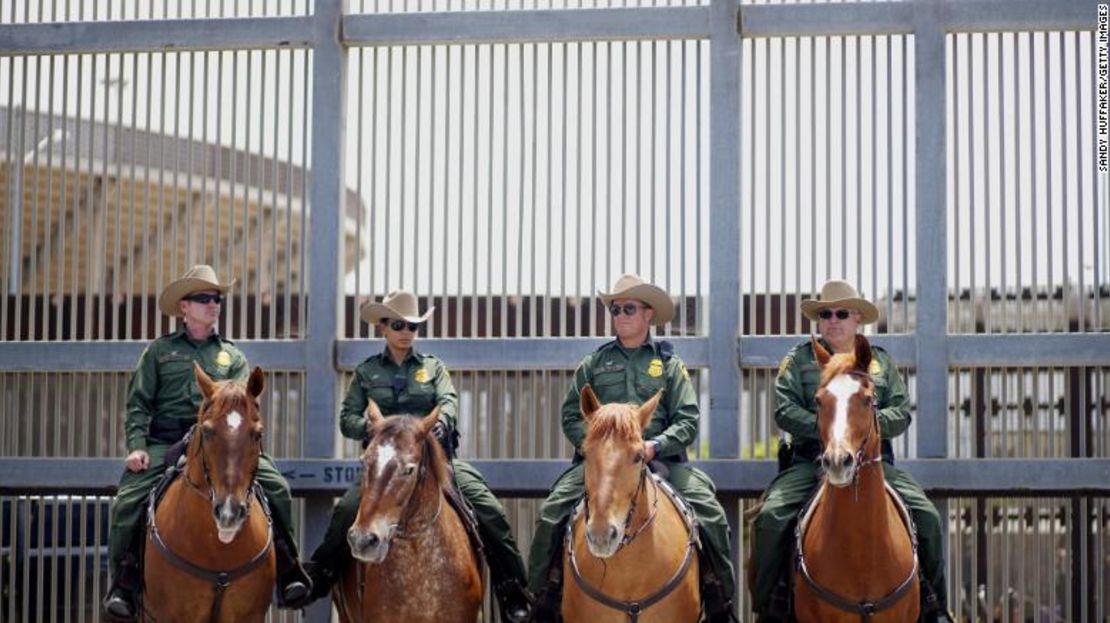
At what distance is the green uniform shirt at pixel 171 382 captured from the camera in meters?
9.62

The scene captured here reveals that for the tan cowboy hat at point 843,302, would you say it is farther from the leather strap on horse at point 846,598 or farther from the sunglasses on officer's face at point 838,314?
the leather strap on horse at point 846,598

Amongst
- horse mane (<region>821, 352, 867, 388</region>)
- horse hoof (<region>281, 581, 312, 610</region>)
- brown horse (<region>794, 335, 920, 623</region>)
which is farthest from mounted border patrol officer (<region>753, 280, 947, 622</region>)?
horse hoof (<region>281, 581, 312, 610</region>)

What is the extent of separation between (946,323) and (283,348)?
4.79m

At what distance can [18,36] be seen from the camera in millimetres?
11375

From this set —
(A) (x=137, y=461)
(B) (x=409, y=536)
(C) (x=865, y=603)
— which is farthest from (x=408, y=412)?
(C) (x=865, y=603)

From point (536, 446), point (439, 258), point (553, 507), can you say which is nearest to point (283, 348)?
point (439, 258)

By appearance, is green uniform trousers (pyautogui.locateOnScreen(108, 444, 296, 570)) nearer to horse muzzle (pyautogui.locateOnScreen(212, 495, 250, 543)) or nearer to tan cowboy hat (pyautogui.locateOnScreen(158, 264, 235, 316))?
tan cowboy hat (pyautogui.locateOnScreen(158, 264, 235, 316))

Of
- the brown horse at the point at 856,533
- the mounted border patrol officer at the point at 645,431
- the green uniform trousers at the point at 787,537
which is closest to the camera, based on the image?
the brown horse at the point at 856,533

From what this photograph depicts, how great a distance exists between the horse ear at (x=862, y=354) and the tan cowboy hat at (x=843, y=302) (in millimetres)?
1328

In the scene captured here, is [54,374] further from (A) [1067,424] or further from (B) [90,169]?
(A) [1067,424]

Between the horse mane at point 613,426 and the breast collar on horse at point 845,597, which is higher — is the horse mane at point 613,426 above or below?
above

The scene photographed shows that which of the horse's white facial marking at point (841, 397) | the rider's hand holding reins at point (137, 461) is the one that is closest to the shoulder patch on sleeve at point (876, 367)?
the horse's white facial marking at point (841, 397)

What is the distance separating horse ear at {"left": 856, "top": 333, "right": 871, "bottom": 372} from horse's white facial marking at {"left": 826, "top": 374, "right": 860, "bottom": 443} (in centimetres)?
18

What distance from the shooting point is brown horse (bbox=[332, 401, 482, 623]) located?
780 cm
